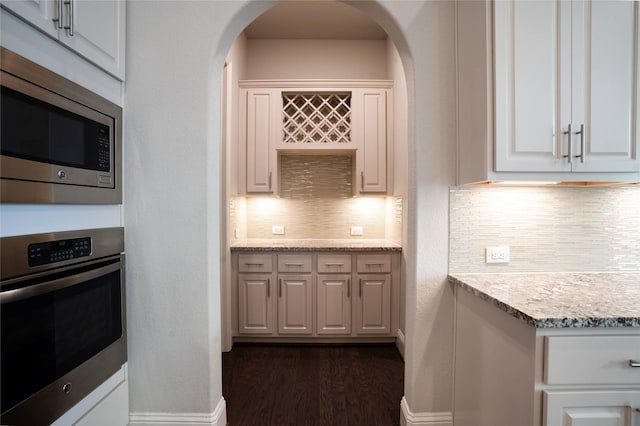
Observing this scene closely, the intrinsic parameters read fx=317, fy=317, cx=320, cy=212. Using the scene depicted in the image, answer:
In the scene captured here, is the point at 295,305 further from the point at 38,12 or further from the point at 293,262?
the point at 38,12

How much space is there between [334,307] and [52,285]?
213 cm

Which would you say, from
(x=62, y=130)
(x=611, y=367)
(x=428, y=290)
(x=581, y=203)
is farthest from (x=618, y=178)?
(x=62, y=130)

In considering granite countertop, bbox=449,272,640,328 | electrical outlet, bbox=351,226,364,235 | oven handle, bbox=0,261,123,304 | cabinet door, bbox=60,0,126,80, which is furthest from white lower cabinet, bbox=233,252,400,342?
cabinet door, bbox=60,0,126,80

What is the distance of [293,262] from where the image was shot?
2.85 m

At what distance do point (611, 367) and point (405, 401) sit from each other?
1.00 metres

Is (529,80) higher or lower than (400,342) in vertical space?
higher

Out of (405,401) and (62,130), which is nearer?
(62,130)

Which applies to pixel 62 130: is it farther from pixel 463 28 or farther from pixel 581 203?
pixel 581 203

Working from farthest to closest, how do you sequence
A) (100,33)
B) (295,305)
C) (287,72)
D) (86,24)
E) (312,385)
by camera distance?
(287,72) → (295,305) → (312,385) → (100,33) → (86,24)

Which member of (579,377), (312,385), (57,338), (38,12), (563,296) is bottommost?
(312,385)

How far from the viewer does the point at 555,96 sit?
4.62 feet

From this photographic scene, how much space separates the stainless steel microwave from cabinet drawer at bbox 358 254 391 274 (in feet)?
6.52

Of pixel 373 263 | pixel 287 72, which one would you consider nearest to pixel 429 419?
pixel 373 263

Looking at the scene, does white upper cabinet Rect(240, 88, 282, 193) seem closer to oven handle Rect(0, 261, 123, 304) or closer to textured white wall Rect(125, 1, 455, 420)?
textured white wall Rect(125, 1, 455, 420)
